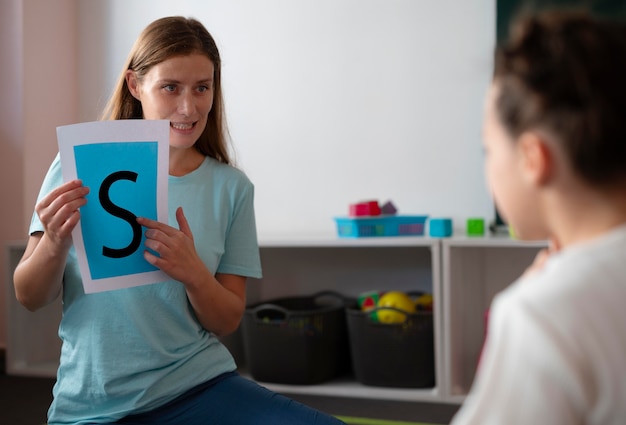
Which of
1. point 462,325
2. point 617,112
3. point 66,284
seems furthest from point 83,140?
point 462,325

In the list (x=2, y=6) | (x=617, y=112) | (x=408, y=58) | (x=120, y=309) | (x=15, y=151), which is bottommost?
(x=120, y=309)

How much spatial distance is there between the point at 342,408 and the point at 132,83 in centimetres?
163

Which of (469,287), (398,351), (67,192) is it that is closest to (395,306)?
(398,351)

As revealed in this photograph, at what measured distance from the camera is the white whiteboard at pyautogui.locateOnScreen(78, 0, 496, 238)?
3.17 metres

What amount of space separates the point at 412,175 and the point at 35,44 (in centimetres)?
191

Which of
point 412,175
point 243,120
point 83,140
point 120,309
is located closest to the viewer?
point 83,140

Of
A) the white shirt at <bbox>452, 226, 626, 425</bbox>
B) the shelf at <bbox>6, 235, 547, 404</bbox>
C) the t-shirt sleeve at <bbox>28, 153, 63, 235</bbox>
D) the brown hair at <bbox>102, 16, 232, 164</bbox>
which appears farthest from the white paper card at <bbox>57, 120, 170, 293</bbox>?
the shelf at <bbox>6, 235, 547, 404</bbox>

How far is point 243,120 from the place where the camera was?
3.56 meters

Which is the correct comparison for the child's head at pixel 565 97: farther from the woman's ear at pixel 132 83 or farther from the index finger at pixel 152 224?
the woman's ear at pixel 132 83

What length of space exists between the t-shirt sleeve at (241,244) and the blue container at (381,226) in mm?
1363

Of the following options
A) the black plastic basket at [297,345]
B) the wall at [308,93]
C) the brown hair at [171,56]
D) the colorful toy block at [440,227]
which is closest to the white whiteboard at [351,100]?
the wall at [308,93]

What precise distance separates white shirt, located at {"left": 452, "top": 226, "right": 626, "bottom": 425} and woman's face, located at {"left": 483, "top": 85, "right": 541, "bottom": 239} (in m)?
0.10

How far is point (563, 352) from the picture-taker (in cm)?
59

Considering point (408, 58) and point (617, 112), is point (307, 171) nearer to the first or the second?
point (408, 58)
